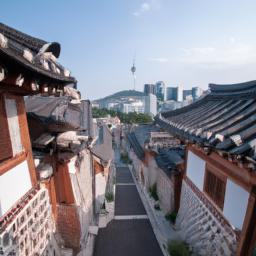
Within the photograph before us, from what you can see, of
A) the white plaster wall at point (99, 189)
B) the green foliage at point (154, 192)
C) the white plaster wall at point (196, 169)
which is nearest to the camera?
the white plaster wall at point (196, 169)

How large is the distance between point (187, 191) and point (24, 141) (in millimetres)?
5182

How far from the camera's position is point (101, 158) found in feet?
43.5

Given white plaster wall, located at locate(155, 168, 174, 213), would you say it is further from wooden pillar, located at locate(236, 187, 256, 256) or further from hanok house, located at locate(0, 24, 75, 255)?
hanok house, located at locate(0, 24, 75, 255)

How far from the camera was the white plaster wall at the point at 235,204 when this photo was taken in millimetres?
4043

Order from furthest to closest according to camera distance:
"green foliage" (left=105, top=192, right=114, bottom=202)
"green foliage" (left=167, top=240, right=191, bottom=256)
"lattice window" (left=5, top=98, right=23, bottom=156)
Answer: "green foliage" (left=105, top=192, right=114, bottom=202)
"green foliage" (left=167, top=240, right=191, bottom=256)
"lattice window" (left=5, top=98, right=23, bottom=156)

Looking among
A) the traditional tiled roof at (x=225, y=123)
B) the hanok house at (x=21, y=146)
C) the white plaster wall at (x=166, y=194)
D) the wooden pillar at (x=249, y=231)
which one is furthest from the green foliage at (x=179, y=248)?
the hanok house at (x=21, y=146)

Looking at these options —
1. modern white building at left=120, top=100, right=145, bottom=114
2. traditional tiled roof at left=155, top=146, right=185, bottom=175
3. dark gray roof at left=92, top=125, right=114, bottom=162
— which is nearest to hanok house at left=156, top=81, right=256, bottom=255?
traditional tiled roof at left=155, top=146, right=185, bottom=175

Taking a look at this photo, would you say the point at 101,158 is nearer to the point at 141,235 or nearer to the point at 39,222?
the point at 141,235

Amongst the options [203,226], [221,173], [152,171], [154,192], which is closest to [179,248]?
[203,226]

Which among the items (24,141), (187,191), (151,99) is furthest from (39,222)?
(151,99)

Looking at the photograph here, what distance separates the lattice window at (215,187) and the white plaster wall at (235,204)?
18 cm

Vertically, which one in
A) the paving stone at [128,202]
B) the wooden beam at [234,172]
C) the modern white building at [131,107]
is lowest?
the modern white building at [131,107]

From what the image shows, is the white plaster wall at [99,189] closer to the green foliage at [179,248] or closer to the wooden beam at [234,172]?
the green foliage at [179,248]

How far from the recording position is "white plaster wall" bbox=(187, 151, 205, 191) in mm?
6105
